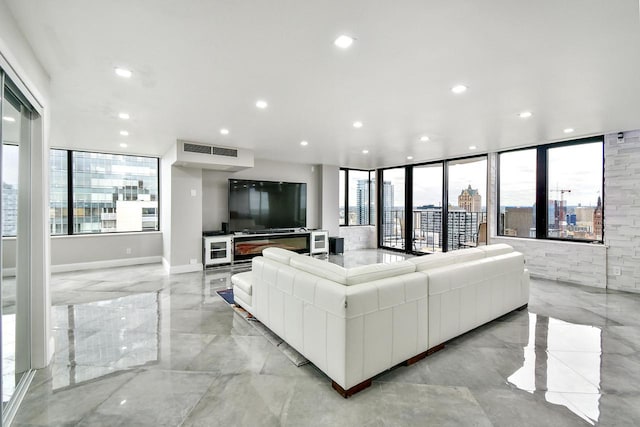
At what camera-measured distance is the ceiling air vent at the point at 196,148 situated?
16.1ft

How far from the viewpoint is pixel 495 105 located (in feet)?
10.5

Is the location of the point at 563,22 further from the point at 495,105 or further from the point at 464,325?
the point at 464,325

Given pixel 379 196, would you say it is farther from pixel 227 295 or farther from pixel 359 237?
pixel 227 295

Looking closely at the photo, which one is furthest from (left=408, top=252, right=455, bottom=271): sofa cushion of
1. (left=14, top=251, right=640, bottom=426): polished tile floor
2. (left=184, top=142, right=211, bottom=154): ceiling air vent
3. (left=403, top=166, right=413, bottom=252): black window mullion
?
(left=403, top=166, right=413, bottom=252): black window mullion

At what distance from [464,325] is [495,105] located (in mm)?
2411

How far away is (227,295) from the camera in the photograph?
4055 millimetres

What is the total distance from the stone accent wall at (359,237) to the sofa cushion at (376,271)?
19.5ft

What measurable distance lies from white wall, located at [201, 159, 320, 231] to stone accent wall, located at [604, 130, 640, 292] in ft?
17.6

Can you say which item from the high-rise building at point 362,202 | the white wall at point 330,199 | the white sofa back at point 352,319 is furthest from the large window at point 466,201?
the white sofa back at point 352,319

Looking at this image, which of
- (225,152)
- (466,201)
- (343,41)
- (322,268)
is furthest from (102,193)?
(466,201)

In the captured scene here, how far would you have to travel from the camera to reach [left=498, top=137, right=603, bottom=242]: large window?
15.5 ft

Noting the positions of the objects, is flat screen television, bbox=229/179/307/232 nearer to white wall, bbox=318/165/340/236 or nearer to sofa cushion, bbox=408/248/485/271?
white wall, bbox=318/165/340/236

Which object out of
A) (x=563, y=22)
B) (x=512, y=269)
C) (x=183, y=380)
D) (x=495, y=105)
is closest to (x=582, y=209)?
(x=512, y=269)

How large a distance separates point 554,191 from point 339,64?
4999mm
